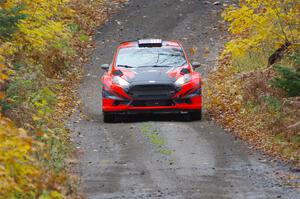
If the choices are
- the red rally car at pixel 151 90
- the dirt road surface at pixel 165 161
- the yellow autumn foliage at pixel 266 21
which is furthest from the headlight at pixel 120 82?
the yellow autumn foliage at pixel 266 21

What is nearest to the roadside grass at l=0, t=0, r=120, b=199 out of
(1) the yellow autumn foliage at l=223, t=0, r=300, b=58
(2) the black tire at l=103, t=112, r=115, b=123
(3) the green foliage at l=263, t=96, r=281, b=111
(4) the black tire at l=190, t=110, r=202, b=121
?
(2) the black tire at l=103, t=112, r=115, b=123

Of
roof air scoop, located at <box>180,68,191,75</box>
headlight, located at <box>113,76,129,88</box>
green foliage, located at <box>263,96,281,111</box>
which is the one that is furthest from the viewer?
roof air scoop, located at <box>180,68,191,75</box>

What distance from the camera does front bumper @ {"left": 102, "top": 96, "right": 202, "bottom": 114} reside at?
1853 centimetres

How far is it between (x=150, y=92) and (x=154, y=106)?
32 cm

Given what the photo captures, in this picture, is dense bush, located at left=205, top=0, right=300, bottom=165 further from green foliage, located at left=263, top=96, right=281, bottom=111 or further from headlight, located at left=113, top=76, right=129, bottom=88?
headlight, located at left=113, top=76, right=129, bottom=88

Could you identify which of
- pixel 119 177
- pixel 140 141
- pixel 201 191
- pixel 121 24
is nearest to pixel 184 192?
pixel 201 191

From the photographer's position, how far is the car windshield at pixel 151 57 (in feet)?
64.0

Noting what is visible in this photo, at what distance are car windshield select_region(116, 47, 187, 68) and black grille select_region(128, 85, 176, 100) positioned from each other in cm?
98

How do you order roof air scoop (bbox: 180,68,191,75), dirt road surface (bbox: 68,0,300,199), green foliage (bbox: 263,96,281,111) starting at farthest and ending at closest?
roof air scoop (bbox: 180,68,191,75) < green foliage (bbox: 263,96,281,111) < dirt road surface (bbox: 68,0,300,199)

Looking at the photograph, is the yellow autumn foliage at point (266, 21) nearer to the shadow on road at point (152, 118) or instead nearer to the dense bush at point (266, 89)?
the dense bush at point (266, 89)

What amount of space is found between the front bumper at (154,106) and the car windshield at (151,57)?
1.16m

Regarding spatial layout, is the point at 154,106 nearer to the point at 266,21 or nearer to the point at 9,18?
the point at 266,21

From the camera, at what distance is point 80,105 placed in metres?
22.2

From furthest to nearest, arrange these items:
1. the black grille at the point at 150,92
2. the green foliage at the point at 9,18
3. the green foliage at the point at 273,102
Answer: the black grille at the point at 150,92, the green foliage at the point at 273,102, the green foliage at the point at 9,18
